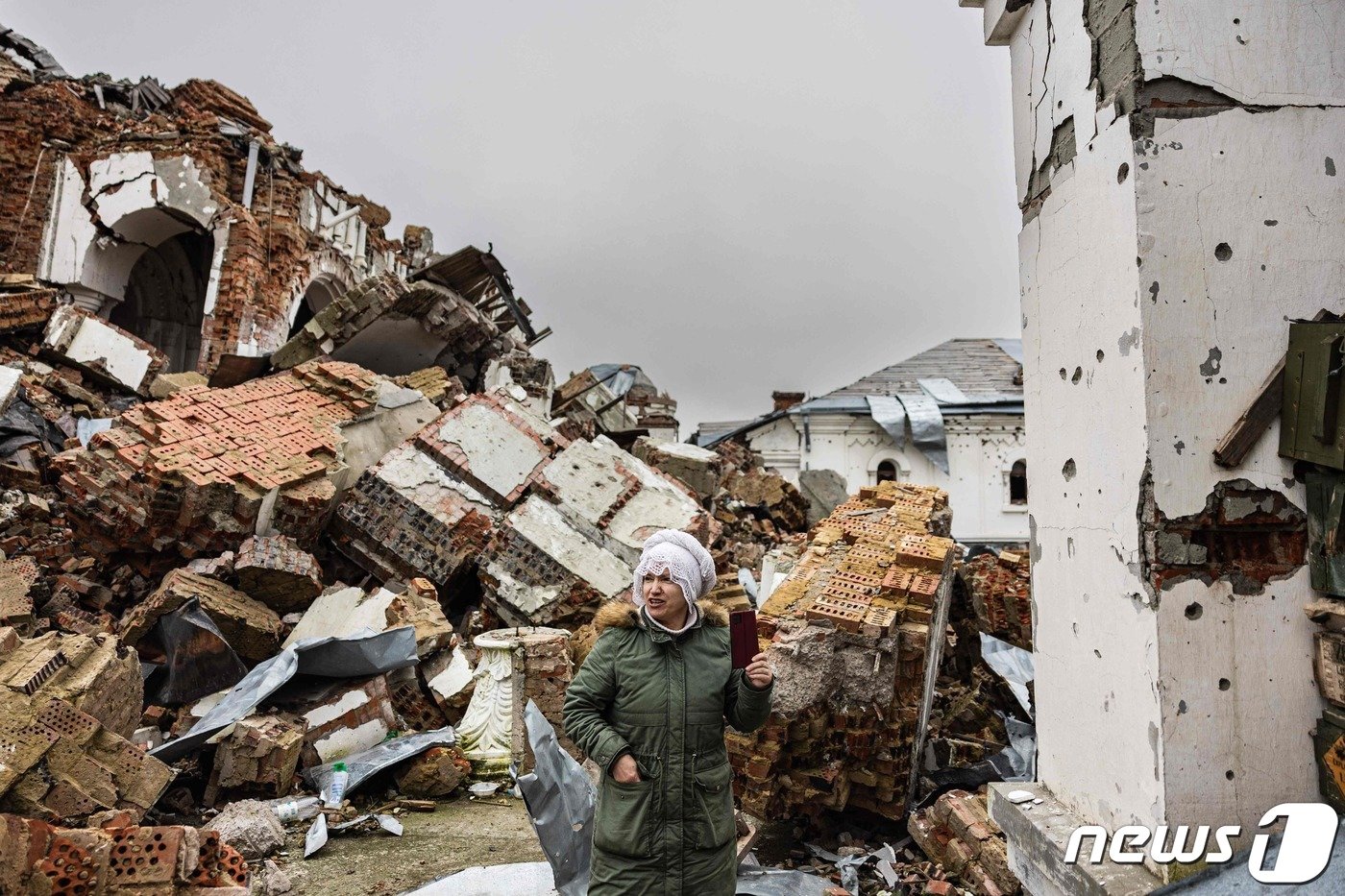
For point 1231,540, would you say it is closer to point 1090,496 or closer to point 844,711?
point 1090,496

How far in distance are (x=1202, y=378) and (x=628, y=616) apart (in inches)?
67.2

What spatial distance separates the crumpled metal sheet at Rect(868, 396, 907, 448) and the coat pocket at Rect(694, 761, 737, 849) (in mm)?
19437

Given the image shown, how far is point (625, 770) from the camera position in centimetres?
223

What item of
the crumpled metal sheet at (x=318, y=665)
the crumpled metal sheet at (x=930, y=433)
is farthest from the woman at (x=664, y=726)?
the crumpled metal sheet at (x=930, y=433)

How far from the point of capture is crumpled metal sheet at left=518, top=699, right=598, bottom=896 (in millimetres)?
3170

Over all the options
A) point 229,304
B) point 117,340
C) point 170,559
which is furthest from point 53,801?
point 229,304

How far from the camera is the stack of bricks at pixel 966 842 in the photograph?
342cm

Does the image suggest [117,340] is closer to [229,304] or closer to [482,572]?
[229,304]

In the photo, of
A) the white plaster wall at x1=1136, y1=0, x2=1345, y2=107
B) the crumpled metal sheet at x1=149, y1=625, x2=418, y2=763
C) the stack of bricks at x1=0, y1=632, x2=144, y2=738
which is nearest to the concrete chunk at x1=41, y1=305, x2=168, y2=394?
the crumpled metal sheet at x1=149, y1=625, x2=418, y2=763

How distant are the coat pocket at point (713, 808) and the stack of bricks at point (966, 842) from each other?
169cm

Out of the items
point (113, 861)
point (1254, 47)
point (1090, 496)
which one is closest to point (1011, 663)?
point (1090, 496)

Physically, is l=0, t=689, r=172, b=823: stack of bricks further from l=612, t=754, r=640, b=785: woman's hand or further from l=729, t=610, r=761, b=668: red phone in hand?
l=729, t=610, r=761, b=668: red phone in hand

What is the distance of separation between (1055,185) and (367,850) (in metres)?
4.37

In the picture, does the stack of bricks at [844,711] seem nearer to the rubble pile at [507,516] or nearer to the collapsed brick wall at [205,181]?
the rubble pile at [507,516]
